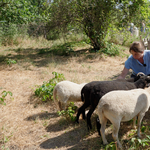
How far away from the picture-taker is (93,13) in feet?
30.3

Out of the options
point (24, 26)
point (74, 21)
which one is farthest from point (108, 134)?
point (24, 26)

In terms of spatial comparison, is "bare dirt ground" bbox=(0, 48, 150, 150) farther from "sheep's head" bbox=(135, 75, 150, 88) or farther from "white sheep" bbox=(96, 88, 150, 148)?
"sheep's head" bbox=(135, 75, 150, 88)

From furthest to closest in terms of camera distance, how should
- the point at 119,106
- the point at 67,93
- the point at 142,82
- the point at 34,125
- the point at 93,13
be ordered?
the point at 93,13, the point at 67,93, the point at 34,125, the point at 142,82, the point at 119,106

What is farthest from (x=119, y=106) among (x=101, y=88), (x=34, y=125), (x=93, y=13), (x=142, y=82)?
(x=93, y=13)

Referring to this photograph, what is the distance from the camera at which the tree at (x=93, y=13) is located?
354 inches

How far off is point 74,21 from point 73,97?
6591mm

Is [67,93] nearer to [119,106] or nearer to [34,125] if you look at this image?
[34,125]

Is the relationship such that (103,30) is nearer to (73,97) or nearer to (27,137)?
(73,97)

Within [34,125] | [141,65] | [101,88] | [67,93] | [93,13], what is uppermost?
[93,13]

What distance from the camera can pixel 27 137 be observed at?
344 centimetres

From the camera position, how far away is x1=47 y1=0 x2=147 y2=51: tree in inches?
354

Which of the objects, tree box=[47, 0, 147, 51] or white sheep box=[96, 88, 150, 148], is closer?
white sheep box=[96, 88, 150, 148]

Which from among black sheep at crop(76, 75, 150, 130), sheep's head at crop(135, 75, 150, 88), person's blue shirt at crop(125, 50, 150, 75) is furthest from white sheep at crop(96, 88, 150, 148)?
person's blue shirt at crop(125, 50, 150, 75)

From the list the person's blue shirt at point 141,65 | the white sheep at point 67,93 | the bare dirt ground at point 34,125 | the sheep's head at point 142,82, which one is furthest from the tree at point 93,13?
the sheep's head at point 142,82
